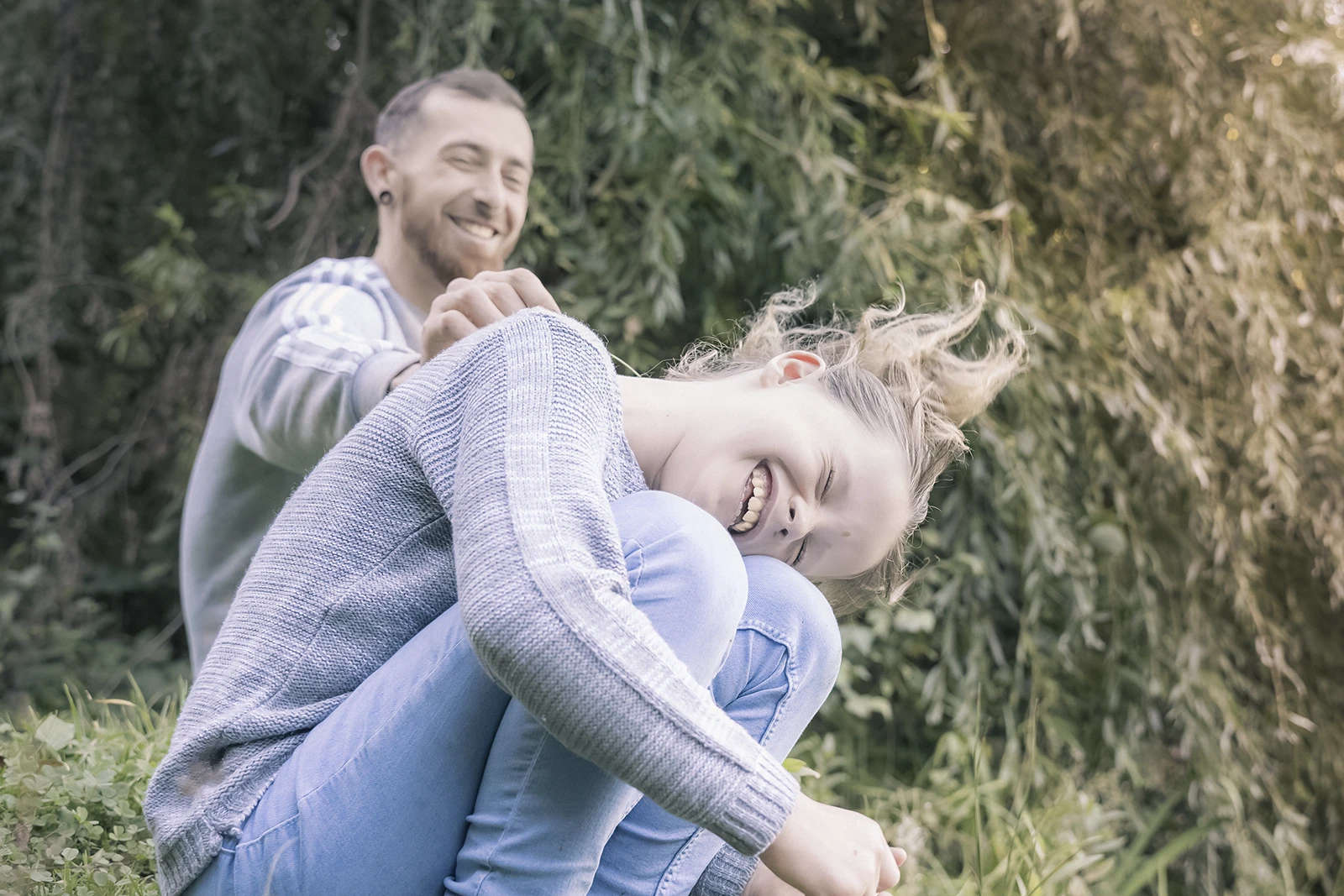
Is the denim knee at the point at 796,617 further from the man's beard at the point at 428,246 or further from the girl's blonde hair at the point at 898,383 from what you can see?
the man's beard at the point at 428,246

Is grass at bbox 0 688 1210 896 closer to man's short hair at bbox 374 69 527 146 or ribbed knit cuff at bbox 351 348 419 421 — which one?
ribbed knit cuff at bbox 351 348 419 421

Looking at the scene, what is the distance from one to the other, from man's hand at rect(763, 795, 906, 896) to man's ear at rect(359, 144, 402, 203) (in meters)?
1.53

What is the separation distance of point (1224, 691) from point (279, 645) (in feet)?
7.44

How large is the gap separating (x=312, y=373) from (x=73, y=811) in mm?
617

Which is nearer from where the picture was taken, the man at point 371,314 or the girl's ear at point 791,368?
the girl's ear at point 791,368

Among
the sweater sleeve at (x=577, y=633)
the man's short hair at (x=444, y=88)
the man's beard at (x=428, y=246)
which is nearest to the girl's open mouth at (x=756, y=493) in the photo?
the sweater sleeve at (x=577, y=633)

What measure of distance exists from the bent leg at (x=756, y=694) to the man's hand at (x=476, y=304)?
377mm

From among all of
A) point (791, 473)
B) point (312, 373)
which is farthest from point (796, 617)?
point (312, 373)

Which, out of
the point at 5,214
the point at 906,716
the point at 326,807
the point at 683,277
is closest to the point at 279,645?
the point at 326,807

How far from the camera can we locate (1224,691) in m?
2.54

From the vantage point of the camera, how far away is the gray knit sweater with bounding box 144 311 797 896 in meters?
0.80

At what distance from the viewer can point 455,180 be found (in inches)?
79.9

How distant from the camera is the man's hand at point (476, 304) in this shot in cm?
119

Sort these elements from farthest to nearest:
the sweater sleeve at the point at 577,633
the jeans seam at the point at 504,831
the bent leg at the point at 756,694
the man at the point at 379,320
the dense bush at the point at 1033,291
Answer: the dense bush at the point at 1033,291 < the man at the point at 379,320 < the bent leg at the point at 756,694 < the jeans seam at the point at 504,831 < the sweater sleeve at the point at 577,633
